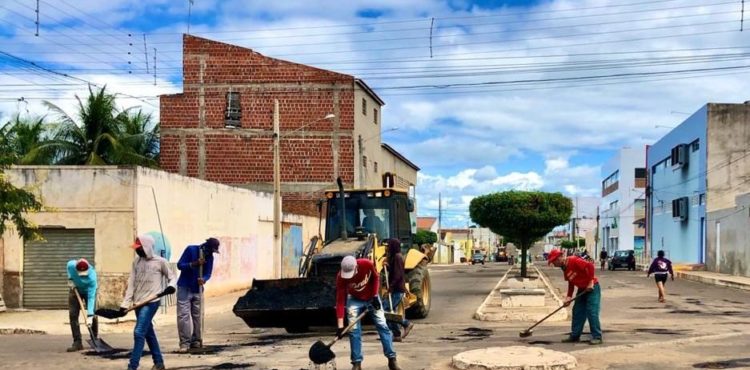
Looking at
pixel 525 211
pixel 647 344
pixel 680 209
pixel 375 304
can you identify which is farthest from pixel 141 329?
pixel 680 209

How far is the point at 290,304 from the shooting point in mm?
12625

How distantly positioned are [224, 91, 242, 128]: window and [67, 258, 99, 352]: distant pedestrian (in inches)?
1107

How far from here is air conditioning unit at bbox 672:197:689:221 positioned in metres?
51.2

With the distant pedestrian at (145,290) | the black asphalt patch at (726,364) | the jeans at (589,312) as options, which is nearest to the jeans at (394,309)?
the jeans at (589,312)

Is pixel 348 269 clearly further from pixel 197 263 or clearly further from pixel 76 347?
pixel 76 347

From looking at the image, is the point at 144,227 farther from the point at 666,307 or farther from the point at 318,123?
the point at 318,123

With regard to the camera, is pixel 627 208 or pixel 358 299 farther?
pixel 627 208

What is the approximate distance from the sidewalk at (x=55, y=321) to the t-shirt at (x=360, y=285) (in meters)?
7.41

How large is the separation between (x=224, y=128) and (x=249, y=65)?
136 inches

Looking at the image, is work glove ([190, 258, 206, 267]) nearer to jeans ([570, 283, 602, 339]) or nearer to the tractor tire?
jeans ([570, 283, 602, 339])

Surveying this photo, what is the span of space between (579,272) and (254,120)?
29603 millimetres

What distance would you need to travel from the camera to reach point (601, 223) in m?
99.7

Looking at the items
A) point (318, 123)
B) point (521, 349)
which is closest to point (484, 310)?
point (521, 349)

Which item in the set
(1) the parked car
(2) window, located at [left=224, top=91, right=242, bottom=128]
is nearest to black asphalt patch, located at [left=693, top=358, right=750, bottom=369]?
(2) window, located at [left=224, top=91, right=242, bottom=128]
